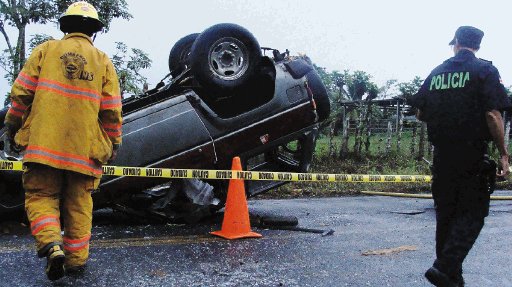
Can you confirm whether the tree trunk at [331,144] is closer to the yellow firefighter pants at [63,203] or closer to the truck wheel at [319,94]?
the truck wheel at [319,94]

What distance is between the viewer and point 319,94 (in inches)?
248

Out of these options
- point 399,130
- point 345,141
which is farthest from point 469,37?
point 399,130

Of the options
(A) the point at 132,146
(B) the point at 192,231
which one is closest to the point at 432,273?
(B) the point at 192,231

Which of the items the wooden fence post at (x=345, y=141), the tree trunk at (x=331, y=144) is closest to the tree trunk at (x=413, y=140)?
the wooden fence post at (x=345, y=141)

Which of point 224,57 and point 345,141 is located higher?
point 224,57

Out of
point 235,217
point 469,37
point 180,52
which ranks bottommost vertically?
point 235,217

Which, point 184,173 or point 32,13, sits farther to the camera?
point 32,13

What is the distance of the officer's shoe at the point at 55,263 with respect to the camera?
3227 mm

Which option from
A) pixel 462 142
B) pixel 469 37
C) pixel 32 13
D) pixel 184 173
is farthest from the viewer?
pixel 32 13

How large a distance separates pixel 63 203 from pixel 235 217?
1853 mm

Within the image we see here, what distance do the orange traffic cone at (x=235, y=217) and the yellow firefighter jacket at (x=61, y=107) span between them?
5.71 ft

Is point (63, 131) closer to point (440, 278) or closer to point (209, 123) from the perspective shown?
point (209, 123)

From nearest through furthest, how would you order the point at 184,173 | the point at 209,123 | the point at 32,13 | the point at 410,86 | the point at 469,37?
the point at 469,37 < the point at 184,173 < the point at 209,123 < the point at 32,13 < the point at 410,86

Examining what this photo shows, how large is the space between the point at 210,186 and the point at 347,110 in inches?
384
